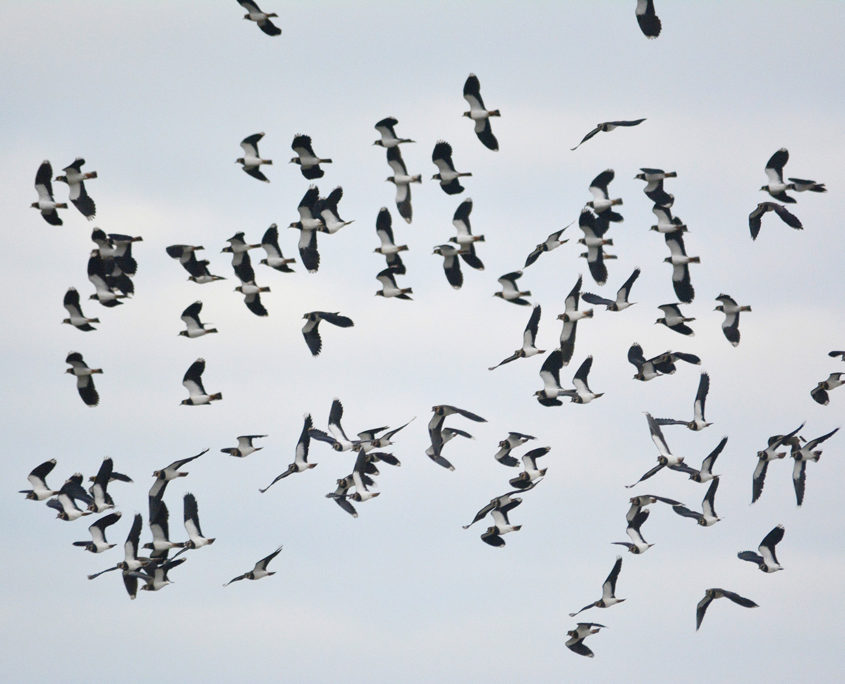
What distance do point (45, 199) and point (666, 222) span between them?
739 inches

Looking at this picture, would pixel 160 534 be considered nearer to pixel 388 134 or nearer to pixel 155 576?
pixel 155 576

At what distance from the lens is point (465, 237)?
6278 cm

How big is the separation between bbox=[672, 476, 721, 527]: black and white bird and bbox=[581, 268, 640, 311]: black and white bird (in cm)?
621

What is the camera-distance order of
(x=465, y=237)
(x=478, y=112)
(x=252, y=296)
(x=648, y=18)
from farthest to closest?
(x=252, y=296)
(x=465, y=237)
(x=478, y=112)
(x=648, y=18)

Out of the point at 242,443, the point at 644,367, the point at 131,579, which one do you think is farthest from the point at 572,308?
the point at 131,579

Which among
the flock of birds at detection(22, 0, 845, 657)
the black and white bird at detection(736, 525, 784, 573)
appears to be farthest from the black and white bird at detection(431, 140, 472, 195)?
the black and white bird at detection(736, 525, 784, 573)

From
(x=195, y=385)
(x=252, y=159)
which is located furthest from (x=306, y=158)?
(x=195, y=385)

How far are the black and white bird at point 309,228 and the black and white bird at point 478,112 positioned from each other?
650 centimetres

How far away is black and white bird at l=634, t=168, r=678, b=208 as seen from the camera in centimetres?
6412

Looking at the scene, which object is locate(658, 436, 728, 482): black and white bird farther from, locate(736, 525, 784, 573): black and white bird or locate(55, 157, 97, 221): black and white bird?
locate(55, 157, 97, 221): black and white bird

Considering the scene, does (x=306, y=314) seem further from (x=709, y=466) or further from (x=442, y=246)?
(x=709, y=466)

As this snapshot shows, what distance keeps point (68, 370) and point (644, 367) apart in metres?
17.8

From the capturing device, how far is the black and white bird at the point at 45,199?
64.2 m

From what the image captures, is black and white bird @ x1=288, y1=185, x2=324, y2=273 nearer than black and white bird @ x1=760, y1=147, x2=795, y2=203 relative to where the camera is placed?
No
